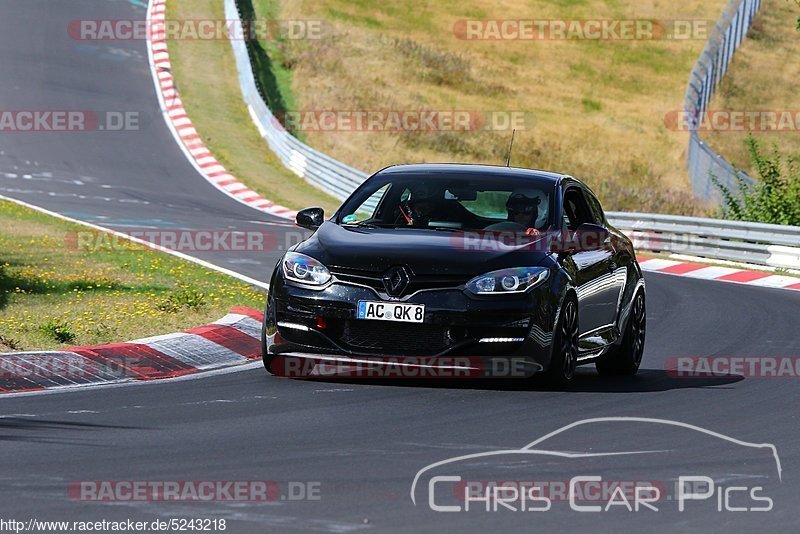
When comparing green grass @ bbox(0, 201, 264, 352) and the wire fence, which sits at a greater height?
green grass @ bbox(0, 201, 264, 352)

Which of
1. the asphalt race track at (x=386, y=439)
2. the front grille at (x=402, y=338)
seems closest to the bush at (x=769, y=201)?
the asphalt race track at (x=386, y=439)

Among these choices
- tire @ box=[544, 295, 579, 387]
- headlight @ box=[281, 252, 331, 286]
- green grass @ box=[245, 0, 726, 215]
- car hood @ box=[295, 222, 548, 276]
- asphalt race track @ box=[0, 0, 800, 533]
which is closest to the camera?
asphalt race track @ box=[0, 0, 800, 533]

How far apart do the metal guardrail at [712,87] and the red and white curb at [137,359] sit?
19.7 meters

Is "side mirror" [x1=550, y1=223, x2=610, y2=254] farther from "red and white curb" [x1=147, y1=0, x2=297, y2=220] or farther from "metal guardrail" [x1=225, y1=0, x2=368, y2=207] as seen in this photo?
"metal guardrail" [x1=225, y1=0, x2=368, y2=207]

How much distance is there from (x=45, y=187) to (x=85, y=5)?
22.8 m

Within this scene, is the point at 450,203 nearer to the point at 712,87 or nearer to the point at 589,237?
the point at 589,237

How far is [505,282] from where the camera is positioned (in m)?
9.90

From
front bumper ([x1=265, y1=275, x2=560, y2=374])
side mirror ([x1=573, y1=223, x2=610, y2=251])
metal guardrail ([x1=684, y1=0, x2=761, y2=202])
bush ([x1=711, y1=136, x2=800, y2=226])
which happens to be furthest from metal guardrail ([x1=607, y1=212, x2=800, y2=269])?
front bumper ([x1=265, y1=275, x2=560, y2=374])

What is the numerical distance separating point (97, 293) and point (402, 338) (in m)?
5.12

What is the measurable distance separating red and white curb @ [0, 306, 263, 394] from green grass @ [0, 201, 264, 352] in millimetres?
317

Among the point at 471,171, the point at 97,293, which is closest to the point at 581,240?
the point at 471,171

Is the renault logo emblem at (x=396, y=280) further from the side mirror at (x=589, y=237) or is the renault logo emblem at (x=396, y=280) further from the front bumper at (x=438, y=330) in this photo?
the side mirror at (x=589, y=237)

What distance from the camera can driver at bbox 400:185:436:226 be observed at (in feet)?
36.0

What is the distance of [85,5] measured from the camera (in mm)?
50000
